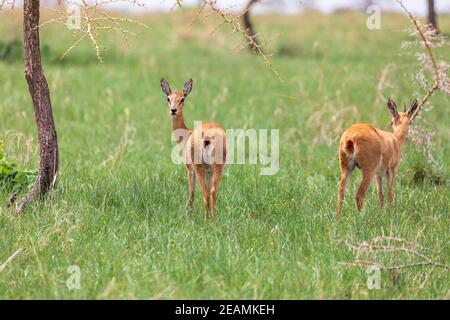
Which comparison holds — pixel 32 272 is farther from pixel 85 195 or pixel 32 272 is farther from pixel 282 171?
pixel 282 171

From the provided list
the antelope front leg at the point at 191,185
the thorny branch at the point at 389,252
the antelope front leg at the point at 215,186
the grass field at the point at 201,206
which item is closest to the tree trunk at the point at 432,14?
the grass field at the point at 201,206

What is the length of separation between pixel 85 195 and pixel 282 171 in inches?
105

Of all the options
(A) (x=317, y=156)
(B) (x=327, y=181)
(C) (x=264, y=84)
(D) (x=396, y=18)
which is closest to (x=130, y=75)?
(C) (x=264, y=84)

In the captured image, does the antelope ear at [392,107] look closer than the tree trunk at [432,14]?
Yes

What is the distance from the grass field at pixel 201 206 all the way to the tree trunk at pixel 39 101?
194 millimetres

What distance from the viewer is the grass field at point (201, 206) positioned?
6.21m

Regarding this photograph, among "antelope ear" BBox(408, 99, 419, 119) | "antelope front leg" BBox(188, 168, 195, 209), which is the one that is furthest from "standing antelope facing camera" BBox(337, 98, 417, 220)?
"antelope front leg" BBox(188, 168, 195, 209)

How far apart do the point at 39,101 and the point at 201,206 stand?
1792 millimetres

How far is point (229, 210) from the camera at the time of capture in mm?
8031

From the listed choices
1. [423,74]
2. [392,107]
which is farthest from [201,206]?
[423,74]

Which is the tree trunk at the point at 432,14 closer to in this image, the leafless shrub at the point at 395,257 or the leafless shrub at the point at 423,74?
the leafless shrub at the point at 423,74

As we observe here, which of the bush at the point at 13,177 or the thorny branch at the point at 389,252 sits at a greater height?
the bush at the point at 13,177

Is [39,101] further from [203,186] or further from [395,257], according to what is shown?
[395,257]

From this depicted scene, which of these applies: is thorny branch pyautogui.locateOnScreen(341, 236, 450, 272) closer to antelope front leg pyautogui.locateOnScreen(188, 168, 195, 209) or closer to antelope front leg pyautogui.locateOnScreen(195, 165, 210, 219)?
antelope front leg pyautogui.locateOnScreen(195, 165, 210, 219)
